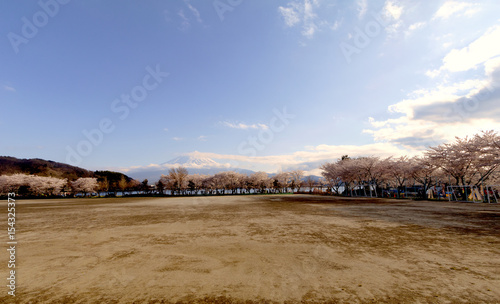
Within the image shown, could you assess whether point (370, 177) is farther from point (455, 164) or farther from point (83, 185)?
point (83, 185)

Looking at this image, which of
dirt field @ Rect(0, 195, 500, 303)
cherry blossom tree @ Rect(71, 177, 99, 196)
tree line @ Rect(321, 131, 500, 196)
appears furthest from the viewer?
cherry blossom tree @ Rect(71, 177, 99, 196)

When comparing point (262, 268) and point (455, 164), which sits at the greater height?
point (455, 164)

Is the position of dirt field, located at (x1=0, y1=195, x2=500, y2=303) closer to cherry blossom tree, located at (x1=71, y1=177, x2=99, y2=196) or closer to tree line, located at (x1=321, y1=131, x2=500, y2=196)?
tree line, located at (x1=321, y1=131, x2=500, y2=196)

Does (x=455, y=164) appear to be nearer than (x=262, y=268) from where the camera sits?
No

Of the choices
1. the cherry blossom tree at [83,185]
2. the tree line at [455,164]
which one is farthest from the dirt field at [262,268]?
the cherry blossom tree at [83,185]

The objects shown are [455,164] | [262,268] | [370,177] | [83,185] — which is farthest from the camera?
[83,185]

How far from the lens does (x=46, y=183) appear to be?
7756 centimetres

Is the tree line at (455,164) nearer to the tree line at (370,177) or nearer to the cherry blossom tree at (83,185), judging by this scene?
the tree line at (370,177)

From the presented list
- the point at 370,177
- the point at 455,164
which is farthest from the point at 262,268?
the point at 370,177

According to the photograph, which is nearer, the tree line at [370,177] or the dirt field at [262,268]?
the dirt field at [262,268]

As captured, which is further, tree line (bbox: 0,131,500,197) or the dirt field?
tree line (bbox: 0,131,500,197)

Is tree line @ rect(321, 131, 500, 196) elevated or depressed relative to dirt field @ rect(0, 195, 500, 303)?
elevated

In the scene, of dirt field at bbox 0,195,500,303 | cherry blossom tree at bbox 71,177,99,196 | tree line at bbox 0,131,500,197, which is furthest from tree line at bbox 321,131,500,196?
cherry blossom tree at bbox 71,177,99,196

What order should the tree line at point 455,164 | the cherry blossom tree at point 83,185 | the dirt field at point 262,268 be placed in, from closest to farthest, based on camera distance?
the dirt field at point 262,268 → the tree line at point 455,164 → the cherry blossom tree at point 83,185
